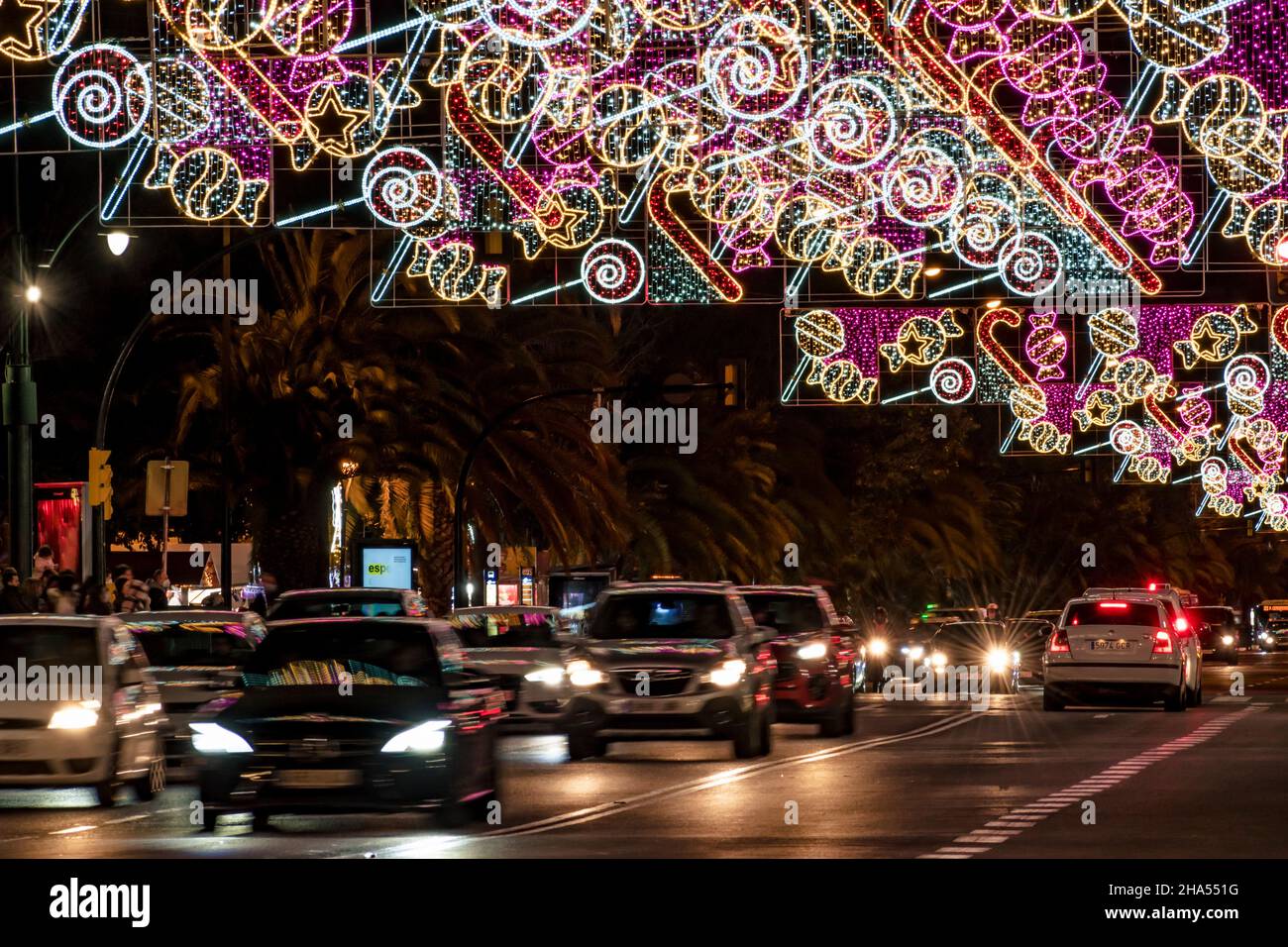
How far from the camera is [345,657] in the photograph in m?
18.6

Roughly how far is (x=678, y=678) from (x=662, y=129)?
7798 millimetres

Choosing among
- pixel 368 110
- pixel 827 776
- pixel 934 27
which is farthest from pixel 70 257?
pixel 827 776

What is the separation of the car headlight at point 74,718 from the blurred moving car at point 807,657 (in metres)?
10.6

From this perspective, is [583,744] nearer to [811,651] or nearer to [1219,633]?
[811,651]

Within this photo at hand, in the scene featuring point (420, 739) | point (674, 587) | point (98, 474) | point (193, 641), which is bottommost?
point (420, 739)

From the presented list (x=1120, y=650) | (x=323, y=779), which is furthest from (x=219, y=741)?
(x=1120, y=650)

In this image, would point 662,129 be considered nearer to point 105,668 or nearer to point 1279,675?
point 105,668

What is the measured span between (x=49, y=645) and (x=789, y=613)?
12104 millimetres

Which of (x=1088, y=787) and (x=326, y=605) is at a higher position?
(x=326, y=605)

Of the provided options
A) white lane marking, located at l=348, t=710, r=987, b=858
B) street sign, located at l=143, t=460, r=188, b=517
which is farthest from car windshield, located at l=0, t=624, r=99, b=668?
street sign, located at l=143, t=460, r=188, b=517

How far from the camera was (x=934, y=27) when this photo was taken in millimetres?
31000

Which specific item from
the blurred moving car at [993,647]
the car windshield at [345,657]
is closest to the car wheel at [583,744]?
the car windshield at [345,657]

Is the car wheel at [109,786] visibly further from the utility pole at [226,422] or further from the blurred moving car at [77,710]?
the utility pole at [226,422]

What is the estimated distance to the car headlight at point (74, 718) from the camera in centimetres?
2030
